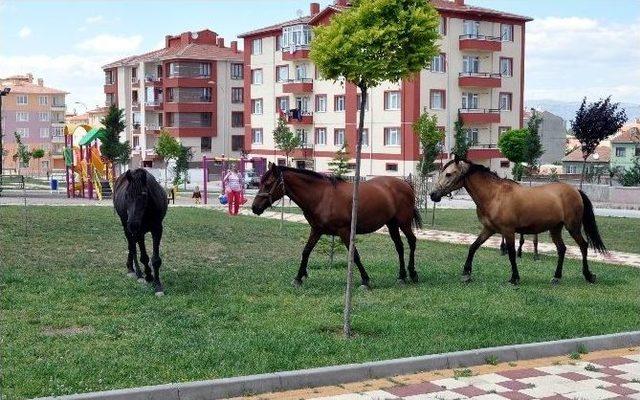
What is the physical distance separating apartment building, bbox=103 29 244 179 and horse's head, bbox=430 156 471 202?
223 feet

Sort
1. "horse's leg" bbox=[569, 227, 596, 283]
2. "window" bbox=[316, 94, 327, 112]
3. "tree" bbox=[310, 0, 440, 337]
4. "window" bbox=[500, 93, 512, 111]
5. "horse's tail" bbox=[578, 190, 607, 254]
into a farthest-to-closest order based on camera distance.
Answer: "window" bbox=[316, 94, 327, 112] → "window" bbox=[500, 93, 512, 111] → "horse's tail" bbox=[578, 190, 607, 254] → "horse's leg" bbox=[569, 227, 596, 283] → "tree" bbox=[310, 0, 440, 337]

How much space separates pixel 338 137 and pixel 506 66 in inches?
594

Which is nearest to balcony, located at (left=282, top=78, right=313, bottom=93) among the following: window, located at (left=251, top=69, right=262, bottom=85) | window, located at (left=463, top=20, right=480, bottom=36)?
window, located at (left=251, top=69, right=262, bottom=85)

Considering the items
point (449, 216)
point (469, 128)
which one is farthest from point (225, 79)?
point (449, 216)

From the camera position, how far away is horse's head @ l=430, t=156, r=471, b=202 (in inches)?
580

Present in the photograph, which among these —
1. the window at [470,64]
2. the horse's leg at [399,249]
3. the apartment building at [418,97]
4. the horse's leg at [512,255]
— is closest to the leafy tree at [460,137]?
the apartment building at [418,97]

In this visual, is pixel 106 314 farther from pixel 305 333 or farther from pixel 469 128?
pixel 469 128

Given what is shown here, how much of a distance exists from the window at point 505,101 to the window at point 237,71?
3242cm

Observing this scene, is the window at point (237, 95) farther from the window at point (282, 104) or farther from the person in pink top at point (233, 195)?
the person in pink top at point (233, 195)

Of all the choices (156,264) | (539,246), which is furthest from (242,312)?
(539,246)

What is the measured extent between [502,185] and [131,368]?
857 cm

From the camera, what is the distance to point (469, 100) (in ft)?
208

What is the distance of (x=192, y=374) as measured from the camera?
27.4 feet

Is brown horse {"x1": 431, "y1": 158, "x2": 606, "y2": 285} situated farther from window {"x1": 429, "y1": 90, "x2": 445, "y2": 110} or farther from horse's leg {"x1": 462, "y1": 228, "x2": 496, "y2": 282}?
window {"x1": 429, "y1": 90, "x2": 445, "y2": 110}
